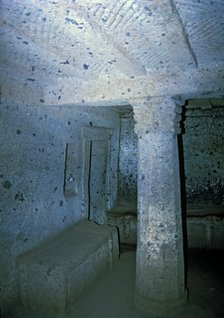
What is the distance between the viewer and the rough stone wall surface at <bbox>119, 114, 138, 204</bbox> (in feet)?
20.2

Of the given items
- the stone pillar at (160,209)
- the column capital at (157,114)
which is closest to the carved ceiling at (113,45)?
the column capital at (157,114)

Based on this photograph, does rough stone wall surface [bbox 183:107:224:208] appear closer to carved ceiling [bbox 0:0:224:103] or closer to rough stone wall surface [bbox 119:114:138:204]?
rough stone wall surface [bbox 119:114:138:204]

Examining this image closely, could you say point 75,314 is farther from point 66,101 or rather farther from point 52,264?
point 66,101

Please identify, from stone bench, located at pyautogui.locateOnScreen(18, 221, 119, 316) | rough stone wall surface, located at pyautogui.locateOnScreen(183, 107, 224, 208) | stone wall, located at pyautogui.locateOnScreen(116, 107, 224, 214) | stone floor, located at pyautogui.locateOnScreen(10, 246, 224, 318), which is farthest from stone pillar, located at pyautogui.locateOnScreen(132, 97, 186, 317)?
rough stone wall surface, located at pyautogui.locateOnScreen(183, 107, 224, 208)

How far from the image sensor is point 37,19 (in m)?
1.72

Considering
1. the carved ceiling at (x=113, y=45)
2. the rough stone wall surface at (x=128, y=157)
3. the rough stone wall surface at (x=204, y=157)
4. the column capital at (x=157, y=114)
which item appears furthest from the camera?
the rough stone wall surface at (x=128, y=157)

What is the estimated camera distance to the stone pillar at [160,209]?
2.79 metres

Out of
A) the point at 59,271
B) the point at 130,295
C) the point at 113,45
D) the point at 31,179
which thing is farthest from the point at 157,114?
the point at 130,295

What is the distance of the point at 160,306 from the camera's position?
2.76 m

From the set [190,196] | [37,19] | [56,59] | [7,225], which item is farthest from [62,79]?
[190,196]

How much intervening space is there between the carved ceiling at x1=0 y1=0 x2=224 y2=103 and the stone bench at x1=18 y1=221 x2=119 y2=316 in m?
2.01

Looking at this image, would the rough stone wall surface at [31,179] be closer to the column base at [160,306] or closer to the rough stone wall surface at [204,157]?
the column base at [160,306]

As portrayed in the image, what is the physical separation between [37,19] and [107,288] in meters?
3.34

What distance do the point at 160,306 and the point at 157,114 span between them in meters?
2.10
